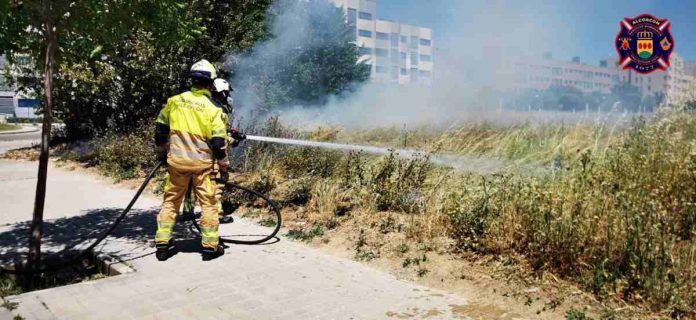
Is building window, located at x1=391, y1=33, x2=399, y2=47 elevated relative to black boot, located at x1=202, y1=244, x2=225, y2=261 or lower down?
elevated

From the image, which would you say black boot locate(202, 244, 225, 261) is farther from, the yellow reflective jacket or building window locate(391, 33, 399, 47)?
building window locate(391, 33, 399, 47)

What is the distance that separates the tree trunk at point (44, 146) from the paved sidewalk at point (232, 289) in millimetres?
664

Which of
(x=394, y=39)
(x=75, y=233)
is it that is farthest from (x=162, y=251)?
(x=394, y=39)

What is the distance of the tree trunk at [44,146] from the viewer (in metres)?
4.44

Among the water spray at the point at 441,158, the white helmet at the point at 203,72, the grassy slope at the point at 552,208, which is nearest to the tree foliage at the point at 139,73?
the water spray at the point at 441,158

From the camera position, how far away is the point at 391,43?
291 feet

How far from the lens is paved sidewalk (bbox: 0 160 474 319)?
12.0ft

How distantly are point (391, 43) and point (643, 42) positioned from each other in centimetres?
7800

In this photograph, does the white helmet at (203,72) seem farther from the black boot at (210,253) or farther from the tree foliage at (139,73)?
the tree foliage at (139,73)

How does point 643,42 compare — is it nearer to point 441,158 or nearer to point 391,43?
point 441,158

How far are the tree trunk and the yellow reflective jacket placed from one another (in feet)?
2.96

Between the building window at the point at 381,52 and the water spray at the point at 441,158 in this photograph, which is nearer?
the water spray at the point at 441,158

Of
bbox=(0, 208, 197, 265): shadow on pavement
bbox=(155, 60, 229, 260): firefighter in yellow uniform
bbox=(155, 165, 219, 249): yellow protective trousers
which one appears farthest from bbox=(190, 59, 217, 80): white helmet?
bbox=(0, 208, 197, 265): shadow on pavement

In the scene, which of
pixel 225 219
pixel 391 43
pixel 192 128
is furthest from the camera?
pixel 391 43
